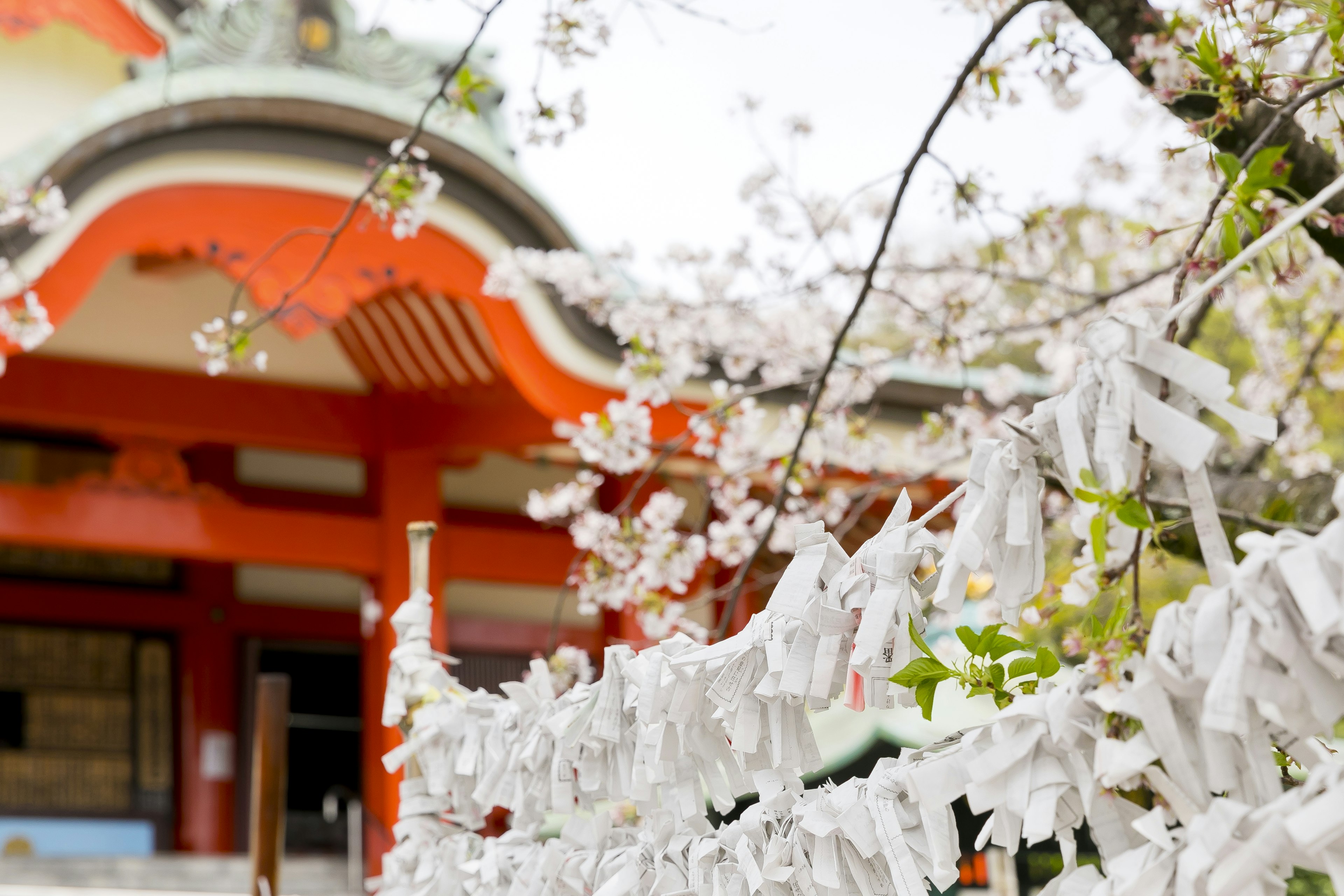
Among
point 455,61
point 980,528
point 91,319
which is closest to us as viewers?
point 980,528

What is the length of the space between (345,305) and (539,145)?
10.1ft

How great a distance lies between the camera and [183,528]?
22.8 ft

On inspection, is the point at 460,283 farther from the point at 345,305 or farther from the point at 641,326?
the point at 641,326

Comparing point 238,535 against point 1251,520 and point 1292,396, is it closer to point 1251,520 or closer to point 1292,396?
point 1292,396

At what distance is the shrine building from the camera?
586 centimetres

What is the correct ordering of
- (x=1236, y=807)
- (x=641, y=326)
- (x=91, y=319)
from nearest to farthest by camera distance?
(x=1236, y=807)
(x=641, y=326)
(x=91, y=319)

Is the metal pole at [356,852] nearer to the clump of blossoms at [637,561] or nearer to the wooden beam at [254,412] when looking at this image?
the wooden beam at [254,412]

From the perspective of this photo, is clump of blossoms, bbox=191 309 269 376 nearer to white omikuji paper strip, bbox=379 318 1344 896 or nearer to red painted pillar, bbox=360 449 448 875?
white omikuji paper strip, bbox=379 318 1344 896

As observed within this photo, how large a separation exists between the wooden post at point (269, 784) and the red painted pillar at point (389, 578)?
3.55 m

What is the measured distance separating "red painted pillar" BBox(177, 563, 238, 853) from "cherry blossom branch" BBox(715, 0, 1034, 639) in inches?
245

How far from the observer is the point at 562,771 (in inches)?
59.6

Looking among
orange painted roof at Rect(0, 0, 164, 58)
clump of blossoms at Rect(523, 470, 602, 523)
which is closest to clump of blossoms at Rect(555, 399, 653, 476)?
clump of blossoms at Rect(523, 470, 602, 523)

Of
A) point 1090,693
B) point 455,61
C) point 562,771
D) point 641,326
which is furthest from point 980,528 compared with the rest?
point 641,326

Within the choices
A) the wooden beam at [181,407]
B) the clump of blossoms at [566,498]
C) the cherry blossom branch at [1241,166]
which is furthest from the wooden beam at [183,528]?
the cherry blossom branch at [1241,166]
